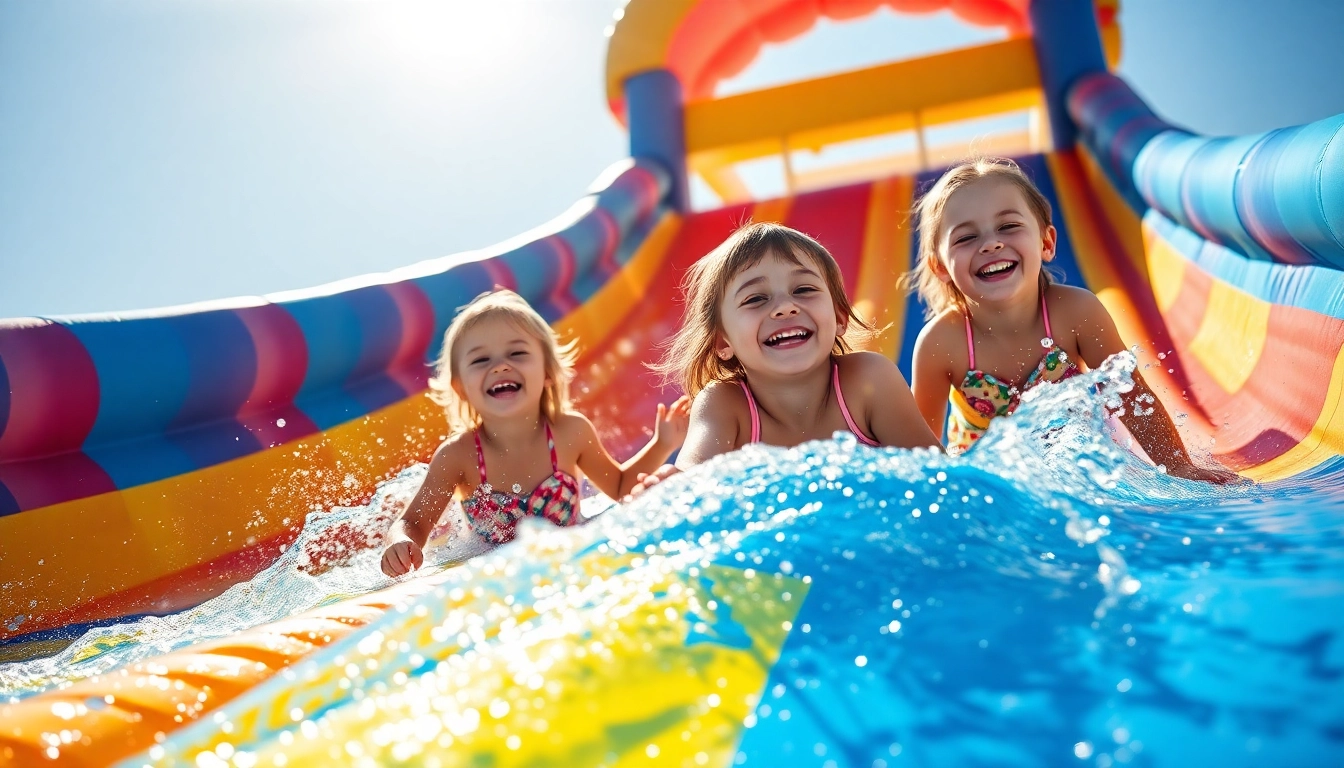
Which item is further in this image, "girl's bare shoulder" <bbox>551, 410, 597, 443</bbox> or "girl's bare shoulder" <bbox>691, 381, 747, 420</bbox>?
"girl's bare shoulder" <bbox>551, 410, 597, 443</bbox>

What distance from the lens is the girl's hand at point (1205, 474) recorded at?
148 centimetres

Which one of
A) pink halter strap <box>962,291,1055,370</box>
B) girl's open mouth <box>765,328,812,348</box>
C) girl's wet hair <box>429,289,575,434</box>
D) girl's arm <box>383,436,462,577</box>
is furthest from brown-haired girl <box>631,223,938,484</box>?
girl's arm <box>383,436,462,577</box>

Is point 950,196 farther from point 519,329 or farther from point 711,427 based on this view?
point 519,329

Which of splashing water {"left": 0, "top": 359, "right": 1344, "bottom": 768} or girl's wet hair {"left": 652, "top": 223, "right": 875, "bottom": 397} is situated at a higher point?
girl's wet hair {"left": 652, "top": 223, "right": 875, "bottom": 397}

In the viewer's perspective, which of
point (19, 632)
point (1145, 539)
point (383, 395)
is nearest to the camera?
point (1145, 539)

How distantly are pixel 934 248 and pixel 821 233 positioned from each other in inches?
85.3

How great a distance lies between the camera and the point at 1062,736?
54 centimetres

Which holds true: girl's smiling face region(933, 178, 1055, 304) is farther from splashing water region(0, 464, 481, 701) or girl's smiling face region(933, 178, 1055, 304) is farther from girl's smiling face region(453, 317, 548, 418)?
splashing water region(0, 464, 481, 701)

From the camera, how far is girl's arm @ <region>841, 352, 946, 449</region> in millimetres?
1602

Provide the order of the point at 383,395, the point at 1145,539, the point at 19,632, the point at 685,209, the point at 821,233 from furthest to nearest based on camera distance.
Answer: the point at 685,209
the point at 821,233
the point at 383,395
the point at 19,632
the point at 1145,539

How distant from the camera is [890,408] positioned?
5.27ft

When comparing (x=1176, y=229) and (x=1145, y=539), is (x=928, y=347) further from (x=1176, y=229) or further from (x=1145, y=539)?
(x=1176, y=229)

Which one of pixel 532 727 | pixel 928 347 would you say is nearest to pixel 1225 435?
pixel 928 347

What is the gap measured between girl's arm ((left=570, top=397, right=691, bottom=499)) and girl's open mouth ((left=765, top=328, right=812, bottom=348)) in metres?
0.56
